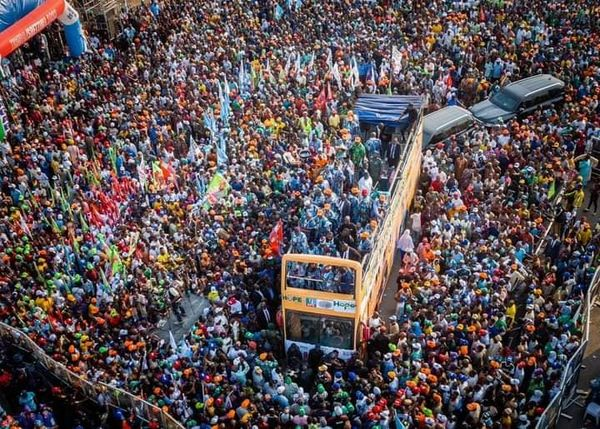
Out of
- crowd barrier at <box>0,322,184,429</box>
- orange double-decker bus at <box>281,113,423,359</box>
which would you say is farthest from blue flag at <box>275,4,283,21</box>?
crowd barrier at <box>0,322,184,429</box>

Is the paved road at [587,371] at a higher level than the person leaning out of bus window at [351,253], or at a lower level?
lower

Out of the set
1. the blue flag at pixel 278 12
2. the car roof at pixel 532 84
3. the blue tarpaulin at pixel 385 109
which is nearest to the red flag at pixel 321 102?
the blue tarpaulin at pixel 385 109

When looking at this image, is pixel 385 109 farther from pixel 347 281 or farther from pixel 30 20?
pixel 30 20

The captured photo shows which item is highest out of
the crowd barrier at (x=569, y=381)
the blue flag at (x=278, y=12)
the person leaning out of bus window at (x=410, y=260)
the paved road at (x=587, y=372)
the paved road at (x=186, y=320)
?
the blue flag at (x=278, y=12)

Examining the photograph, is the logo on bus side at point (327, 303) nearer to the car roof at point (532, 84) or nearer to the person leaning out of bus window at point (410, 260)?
the person leaning out of bus window at point (410, 260)

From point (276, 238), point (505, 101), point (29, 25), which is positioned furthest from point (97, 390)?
point (505, 101)

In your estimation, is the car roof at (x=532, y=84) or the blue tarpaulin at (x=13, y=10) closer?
the car roof at (x=532, y=84)

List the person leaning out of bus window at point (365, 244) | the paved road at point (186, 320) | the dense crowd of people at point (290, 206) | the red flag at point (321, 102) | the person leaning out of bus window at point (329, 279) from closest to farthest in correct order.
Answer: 1. the dense crowd of people at point (290, 206)
2. the person leaning out of bus window at point (329, 279)
3. the person leaning out of bus window at point (365, 244)
4. the paved road at point (186, 320)
5. the red flag at point (321, 102)

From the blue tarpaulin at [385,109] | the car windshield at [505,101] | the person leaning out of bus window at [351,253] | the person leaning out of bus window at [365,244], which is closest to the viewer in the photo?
the person leaning out of bus window at [351,253]
